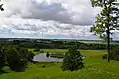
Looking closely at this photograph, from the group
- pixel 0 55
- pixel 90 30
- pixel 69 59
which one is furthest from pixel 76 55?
pixel 0 55

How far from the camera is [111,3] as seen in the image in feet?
151

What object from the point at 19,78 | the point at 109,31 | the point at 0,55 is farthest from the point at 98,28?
the point at 0,55

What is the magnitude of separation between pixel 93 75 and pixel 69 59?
113ft

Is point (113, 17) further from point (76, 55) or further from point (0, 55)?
point (0, 55)

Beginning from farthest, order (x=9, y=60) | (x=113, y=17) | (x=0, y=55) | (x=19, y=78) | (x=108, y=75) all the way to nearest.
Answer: (x=9, y=60) → (x=0, y=55) → (x=19, y=78) → (x=113, y=17) → (x=108, y=75)

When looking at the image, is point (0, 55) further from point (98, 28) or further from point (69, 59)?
point (98, 28)

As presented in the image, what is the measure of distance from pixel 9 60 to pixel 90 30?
67.6m

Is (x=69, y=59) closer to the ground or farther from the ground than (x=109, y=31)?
closer to the ground

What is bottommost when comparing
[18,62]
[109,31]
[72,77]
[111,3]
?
[18,62]

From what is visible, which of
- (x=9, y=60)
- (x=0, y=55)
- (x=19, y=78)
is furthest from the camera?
(x=9, y=60)

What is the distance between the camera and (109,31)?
153 ft

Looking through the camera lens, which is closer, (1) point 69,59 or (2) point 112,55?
(1) point 69,59

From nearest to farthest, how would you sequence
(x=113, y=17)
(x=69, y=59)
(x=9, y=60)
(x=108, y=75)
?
(x=108, y=75), (x=113, y=17), (x=69, y=59), (x=9, y=60)

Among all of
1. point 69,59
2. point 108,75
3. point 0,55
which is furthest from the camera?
point 0,55
